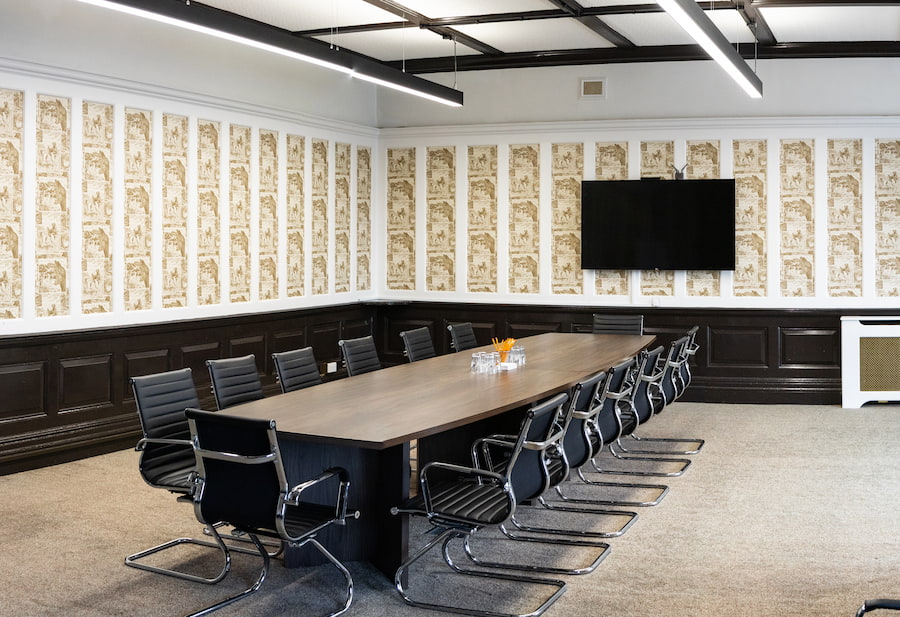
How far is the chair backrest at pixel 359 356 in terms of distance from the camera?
626 cm

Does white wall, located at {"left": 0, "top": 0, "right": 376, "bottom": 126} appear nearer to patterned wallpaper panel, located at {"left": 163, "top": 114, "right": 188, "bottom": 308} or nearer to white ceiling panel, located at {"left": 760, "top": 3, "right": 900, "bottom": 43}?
patterned wallpaper panel, located at {"left": 163, "top": 114, "right": 188, "bottom": 308}

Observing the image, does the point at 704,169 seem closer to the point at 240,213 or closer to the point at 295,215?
the point at 295,215

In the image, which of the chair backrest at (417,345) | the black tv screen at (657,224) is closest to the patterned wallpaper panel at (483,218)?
the black tv screen at (657,224)

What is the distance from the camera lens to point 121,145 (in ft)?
24.0

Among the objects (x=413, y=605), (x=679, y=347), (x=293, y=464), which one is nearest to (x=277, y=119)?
(x=679, y=347)

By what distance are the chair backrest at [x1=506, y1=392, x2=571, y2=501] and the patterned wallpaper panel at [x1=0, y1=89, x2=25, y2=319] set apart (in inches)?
161

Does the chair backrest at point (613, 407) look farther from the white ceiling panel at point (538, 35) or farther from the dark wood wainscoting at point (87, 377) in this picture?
the white ceiling panel at point (538, 35)

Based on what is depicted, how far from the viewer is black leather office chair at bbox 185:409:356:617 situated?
3662 millimetres

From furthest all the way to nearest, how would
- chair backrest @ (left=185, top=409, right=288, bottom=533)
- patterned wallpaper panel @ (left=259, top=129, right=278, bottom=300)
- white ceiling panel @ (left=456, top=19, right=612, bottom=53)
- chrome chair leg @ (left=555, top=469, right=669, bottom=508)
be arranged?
patterned wallpaper panel @ (left=259, top=129, right=278, bottom=300)
white ceiling panel @ (left=456, top=19, right=612, bottom=53)
chrome chair leg @ (left=555, top=469, right=669, bottom=508)
chair backrest @ (left=185, top=409, right=288, bottom=533)

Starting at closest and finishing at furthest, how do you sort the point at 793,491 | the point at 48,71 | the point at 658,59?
the point at 793,491, the point at 48,71, the point at 658,59

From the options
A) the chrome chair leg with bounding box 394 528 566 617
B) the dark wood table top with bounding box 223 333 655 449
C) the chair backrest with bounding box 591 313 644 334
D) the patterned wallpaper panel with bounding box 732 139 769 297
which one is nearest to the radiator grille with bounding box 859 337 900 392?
the patterned wallpaper panel with bounding box 732 139 769 297


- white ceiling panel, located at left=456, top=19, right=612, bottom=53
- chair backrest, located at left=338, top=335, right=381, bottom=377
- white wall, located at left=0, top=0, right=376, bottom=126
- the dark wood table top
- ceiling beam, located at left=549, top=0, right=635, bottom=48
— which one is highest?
white ceiling panel, located at left=456, top=19, right=612, bottom=53

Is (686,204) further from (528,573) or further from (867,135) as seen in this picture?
(528,573)

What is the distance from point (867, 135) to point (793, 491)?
4.59m
